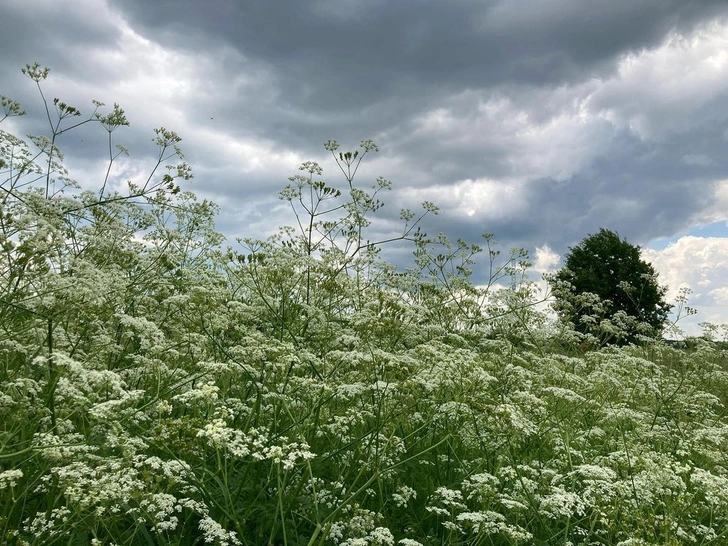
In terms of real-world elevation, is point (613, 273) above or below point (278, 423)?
above

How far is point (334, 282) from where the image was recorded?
28.2 ft

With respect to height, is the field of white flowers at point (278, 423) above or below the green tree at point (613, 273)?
below

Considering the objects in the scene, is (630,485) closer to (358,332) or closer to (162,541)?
(358,332)

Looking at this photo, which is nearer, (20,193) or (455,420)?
(455,420)

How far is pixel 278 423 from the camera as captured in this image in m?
5.54

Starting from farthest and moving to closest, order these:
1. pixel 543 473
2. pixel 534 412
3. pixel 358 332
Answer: pixel 358 332 < pixel 534 412 < pixel 543 473

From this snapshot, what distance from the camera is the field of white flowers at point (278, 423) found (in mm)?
3854

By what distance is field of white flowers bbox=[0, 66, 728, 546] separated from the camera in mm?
3854

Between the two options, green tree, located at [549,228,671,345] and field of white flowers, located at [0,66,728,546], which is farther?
green tree, located at [549,228,671,345]

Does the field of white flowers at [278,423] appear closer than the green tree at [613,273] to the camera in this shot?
Yes

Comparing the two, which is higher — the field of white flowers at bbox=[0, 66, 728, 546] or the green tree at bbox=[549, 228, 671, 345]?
the green tree at bbox=[549, 228, 671, 345]

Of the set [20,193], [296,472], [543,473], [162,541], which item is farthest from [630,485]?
[20,193]

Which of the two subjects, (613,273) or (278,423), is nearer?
(278,423)

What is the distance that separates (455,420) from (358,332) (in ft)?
5.23
